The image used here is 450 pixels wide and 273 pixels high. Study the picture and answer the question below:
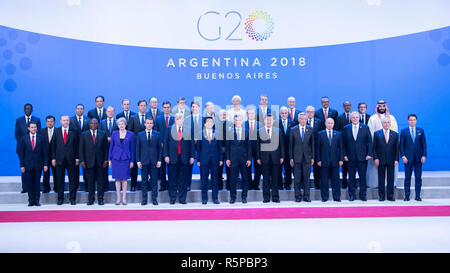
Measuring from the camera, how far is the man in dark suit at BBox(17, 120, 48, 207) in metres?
5.99

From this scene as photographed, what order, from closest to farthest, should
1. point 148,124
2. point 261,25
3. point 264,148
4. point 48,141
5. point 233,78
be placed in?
point 148,124 < point 264,148 < point 48,141 < point 261,25 < point 233,78

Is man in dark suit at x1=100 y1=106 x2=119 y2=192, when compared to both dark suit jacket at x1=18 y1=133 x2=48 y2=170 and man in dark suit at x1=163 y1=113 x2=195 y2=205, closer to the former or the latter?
dark suit jacket at x1=18 y1=133 x2=48 y2=170

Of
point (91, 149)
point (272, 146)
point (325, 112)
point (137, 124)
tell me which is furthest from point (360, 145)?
point (91, 149)

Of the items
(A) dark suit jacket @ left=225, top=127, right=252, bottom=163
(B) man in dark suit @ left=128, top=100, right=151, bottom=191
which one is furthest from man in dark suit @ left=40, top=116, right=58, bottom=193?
(A) dark suit jacket @ left=225, top=127, right=252, bottom=163

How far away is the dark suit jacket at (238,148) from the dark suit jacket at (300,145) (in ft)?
2.18

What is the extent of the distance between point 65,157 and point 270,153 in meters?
3.16

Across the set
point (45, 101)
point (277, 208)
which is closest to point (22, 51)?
point (45, 101)

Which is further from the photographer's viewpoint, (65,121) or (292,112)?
(292,112)

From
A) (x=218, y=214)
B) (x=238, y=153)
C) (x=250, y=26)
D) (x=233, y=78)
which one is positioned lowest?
(x=218, y=214)

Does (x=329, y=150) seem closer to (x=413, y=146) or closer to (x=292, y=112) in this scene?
(x=292, y=112)

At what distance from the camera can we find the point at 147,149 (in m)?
6.00

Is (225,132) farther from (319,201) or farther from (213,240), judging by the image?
(213,240)

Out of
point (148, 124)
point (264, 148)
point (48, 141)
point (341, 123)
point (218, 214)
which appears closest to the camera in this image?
point (218, 214)

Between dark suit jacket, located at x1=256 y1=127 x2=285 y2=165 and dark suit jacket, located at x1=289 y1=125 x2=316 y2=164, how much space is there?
16 centimetres
